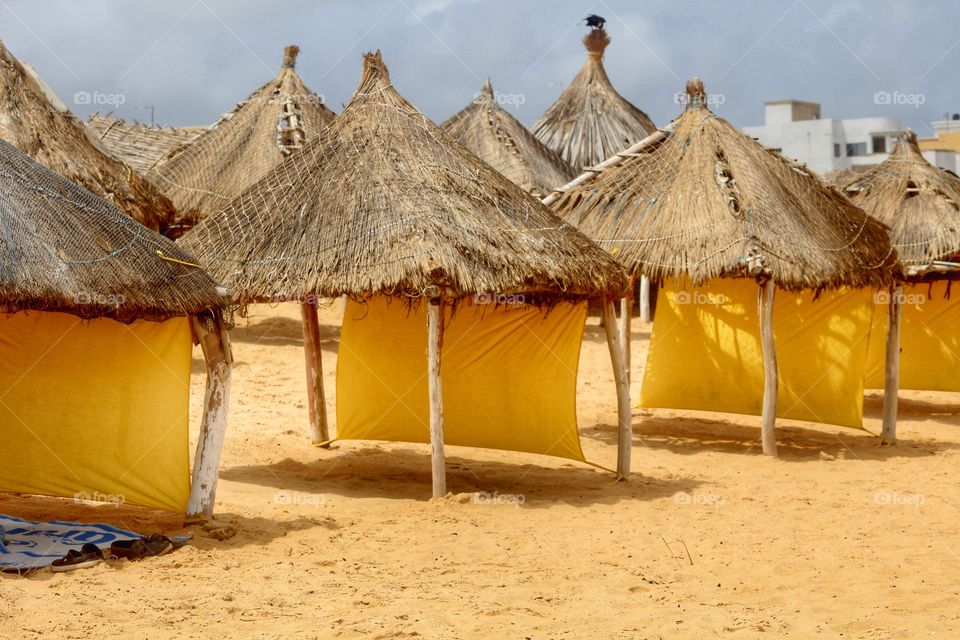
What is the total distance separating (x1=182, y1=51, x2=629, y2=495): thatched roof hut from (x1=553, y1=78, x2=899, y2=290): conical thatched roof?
1824mm

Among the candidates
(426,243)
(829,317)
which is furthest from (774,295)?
(426,243)

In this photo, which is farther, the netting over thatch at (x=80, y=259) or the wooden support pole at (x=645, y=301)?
the wooden support pole at (x=645, y=301)

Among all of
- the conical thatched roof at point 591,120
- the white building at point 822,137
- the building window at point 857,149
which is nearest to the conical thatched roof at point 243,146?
the conical thatched roof at point 591,120

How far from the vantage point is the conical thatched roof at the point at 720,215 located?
36.6 ft

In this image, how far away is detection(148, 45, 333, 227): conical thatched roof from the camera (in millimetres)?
16594

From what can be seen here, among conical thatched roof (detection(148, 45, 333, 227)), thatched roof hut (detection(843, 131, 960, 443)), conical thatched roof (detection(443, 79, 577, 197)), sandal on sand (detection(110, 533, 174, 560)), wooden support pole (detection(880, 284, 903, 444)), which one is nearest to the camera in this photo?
sandal on sand (detection(110, 533, 174, 560))

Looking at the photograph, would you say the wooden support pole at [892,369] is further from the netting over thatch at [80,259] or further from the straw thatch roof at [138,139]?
the straw thatch roof at [138,139]

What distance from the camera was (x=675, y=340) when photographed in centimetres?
1250

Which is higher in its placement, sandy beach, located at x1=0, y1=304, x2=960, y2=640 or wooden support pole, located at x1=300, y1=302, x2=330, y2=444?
wooden support pole, located at x1=300, y1=302, x2=330, y2=444

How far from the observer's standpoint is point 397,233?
872 centimetres

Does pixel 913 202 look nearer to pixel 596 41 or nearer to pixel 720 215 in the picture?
pixel 720 215

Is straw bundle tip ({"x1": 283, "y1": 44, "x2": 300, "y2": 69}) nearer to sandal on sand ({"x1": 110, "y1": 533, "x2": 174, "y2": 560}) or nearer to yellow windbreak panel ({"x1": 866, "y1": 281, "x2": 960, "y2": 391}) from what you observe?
yellow windbreak panel ({"x1": 866, "y1": 281, "x2": 960, "y2": 391})

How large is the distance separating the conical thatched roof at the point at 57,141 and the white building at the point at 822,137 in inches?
1374

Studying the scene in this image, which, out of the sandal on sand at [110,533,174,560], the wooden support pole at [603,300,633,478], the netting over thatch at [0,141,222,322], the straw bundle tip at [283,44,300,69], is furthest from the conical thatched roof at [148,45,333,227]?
the sandal on sand at [110,533,174,560]
